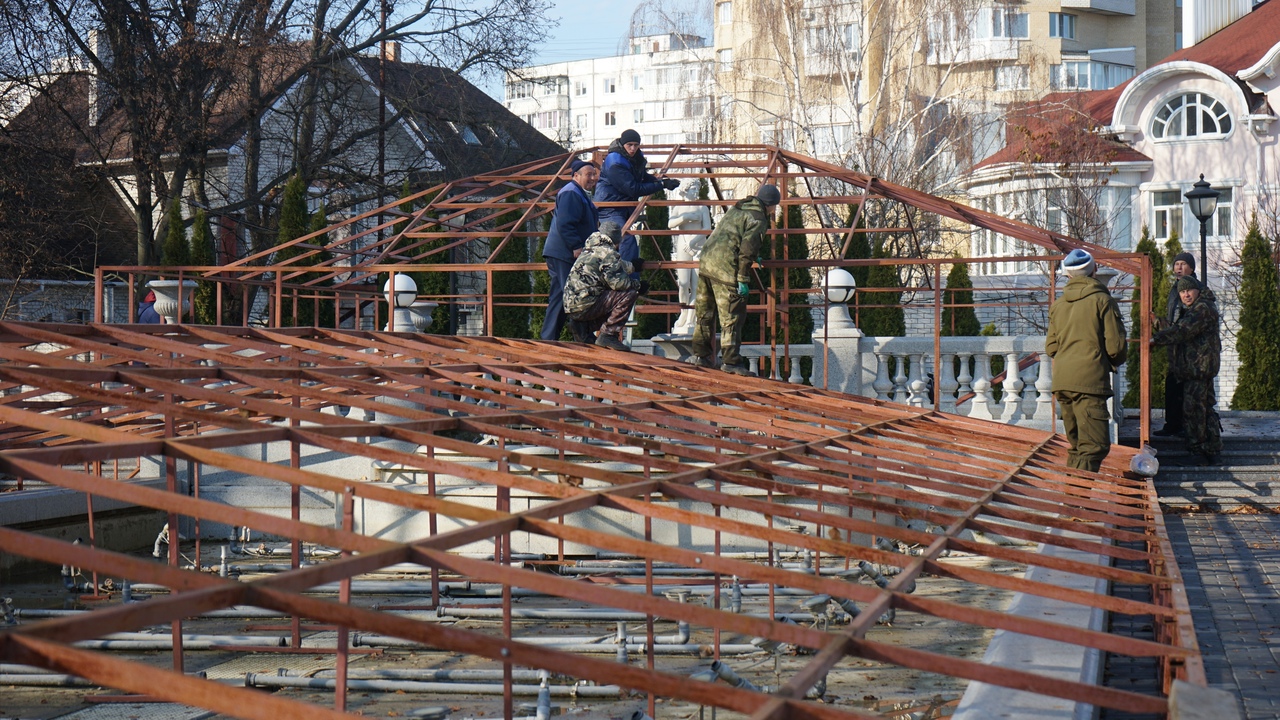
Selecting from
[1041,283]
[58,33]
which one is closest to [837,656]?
[58,33]

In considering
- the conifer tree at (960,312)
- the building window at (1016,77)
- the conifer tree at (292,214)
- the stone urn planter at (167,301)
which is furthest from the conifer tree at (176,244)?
the building window at (1016,77)

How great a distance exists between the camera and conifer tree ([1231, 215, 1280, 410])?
2239 cm

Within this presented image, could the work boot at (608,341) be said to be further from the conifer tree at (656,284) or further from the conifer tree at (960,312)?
the conifer tree at (960,312)

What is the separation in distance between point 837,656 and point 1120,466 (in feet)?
25.1

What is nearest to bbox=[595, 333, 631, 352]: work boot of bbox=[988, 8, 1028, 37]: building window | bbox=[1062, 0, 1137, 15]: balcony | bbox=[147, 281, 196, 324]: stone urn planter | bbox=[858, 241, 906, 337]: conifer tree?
bbox=[147, 281, 196, 324]: stone urn planter

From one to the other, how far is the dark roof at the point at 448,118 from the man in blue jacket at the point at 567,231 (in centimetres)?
1455

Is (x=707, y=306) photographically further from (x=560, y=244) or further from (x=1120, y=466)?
(x=1120, y=466)

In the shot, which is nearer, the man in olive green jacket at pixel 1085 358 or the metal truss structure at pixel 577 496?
the metal truss structure at pixel 577 496

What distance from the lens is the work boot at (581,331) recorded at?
11922 millimetres

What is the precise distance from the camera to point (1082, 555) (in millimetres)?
6863

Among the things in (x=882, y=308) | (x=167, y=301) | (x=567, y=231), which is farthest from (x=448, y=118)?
(x=567, y=231)

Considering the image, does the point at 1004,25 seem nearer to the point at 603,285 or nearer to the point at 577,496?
the point at 603,285

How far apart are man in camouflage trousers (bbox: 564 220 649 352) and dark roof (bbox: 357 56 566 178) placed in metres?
15.1

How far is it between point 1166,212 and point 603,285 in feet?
86.4
